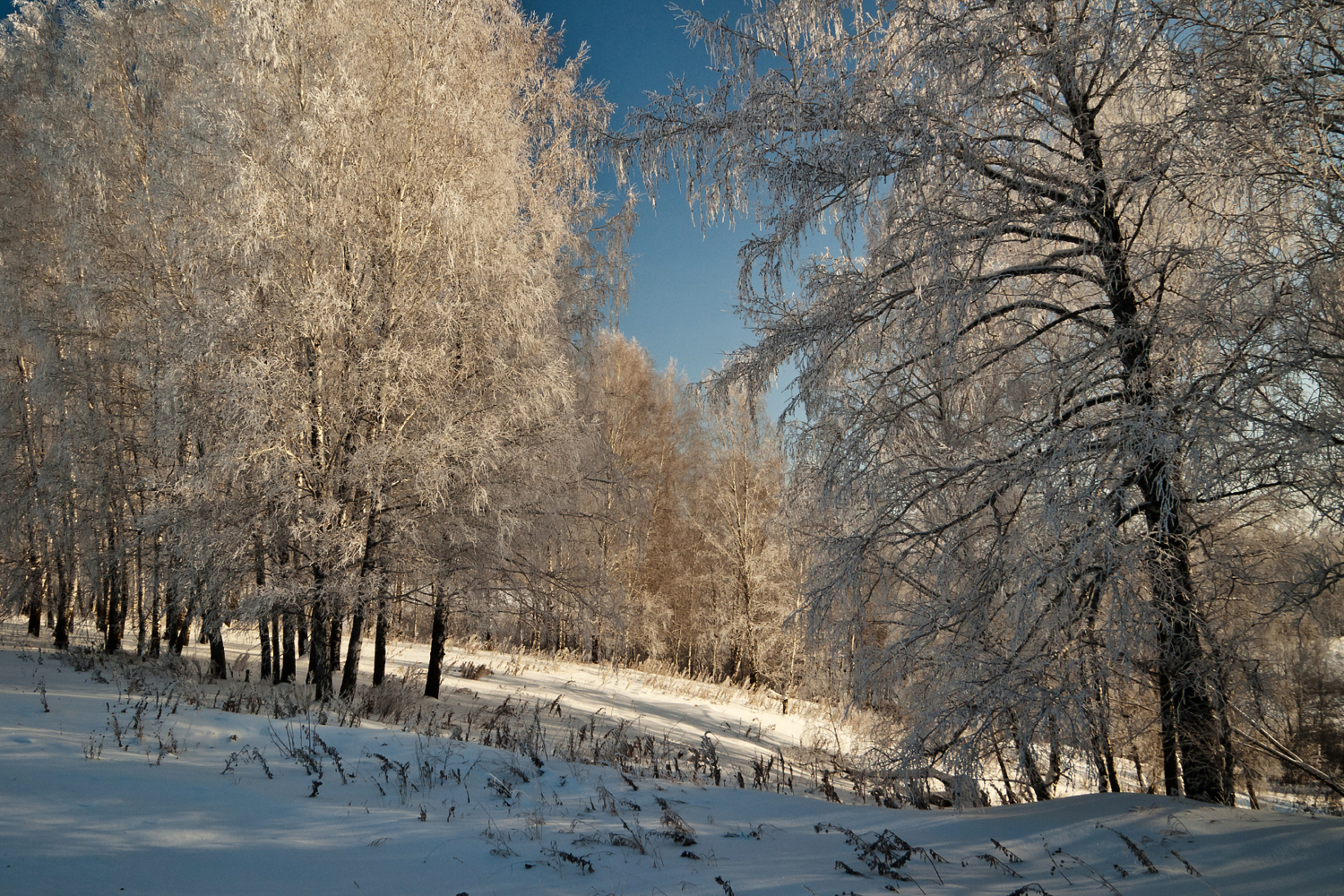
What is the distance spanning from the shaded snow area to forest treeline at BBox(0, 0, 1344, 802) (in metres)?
0.55

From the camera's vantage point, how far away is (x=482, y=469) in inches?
293

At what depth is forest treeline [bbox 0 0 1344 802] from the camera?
3.49 metres

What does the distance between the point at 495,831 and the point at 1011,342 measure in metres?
5.12

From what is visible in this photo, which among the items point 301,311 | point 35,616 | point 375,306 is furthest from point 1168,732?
point 35,616

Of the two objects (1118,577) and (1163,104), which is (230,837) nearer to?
(1118,577)

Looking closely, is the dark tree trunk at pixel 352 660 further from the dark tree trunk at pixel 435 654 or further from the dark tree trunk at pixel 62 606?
the dark tree trunk at pixel 62 606

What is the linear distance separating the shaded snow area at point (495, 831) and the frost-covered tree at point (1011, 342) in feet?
1.85

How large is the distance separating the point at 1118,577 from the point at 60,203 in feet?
46.5

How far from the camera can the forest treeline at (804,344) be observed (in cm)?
349

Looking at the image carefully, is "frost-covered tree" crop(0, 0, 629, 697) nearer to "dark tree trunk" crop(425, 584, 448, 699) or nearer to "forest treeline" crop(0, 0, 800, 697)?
"forest treeline" crop(0, 0, 800, 697)

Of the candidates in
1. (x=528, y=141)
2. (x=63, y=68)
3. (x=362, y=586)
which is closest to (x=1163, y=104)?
(x=362, y=586)

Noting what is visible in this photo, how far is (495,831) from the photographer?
3322mm

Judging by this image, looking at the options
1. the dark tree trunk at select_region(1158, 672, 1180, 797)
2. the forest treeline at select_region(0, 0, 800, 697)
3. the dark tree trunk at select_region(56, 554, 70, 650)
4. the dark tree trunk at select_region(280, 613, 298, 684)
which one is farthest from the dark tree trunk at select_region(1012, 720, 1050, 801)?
the dark tree trunk at select_region(56, 554, 70, 650)

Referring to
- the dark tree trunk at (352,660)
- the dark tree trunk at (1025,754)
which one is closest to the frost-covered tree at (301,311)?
the dark tree trunk at (352,660)
